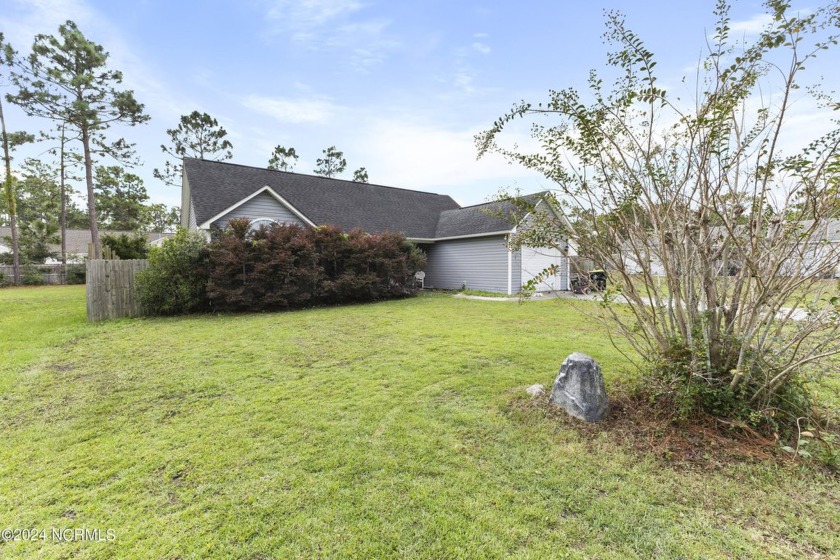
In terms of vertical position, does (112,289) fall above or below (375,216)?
below

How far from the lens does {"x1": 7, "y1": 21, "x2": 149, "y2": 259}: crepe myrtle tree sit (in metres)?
15.9

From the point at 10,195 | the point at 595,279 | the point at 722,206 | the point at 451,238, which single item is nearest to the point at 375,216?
Result: the point at 451,238

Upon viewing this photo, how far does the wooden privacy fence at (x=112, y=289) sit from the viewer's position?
8.20 metres

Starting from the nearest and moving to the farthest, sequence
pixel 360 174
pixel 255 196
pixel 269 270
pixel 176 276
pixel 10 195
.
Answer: pixel 176 276 → pixel 269 270 → pixel 255 196 → pixel 10 195 → pixel 360 174

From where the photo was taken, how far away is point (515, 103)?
3.30m

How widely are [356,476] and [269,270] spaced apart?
27.9 ft

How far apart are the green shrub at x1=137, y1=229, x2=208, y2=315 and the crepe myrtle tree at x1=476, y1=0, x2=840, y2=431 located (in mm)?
8755

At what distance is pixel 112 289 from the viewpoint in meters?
8.50

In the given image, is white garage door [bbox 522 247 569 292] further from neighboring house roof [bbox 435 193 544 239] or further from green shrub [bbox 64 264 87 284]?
green shrub [bbox 64 264 87 284]

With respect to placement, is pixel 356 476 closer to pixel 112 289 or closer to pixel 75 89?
pixel 112 289

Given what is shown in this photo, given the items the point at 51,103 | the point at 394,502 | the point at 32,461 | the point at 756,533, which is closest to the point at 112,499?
the point at 32,461

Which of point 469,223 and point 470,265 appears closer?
point 470,265

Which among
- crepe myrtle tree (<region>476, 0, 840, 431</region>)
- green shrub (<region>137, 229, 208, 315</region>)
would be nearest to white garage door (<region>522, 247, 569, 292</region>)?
crepe myrtle tree (<region>476, 0, 840, 431</region>)

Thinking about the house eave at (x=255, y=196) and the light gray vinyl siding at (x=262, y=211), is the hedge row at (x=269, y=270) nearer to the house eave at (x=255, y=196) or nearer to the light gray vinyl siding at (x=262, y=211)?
the house eave at (x=255, y=196)
